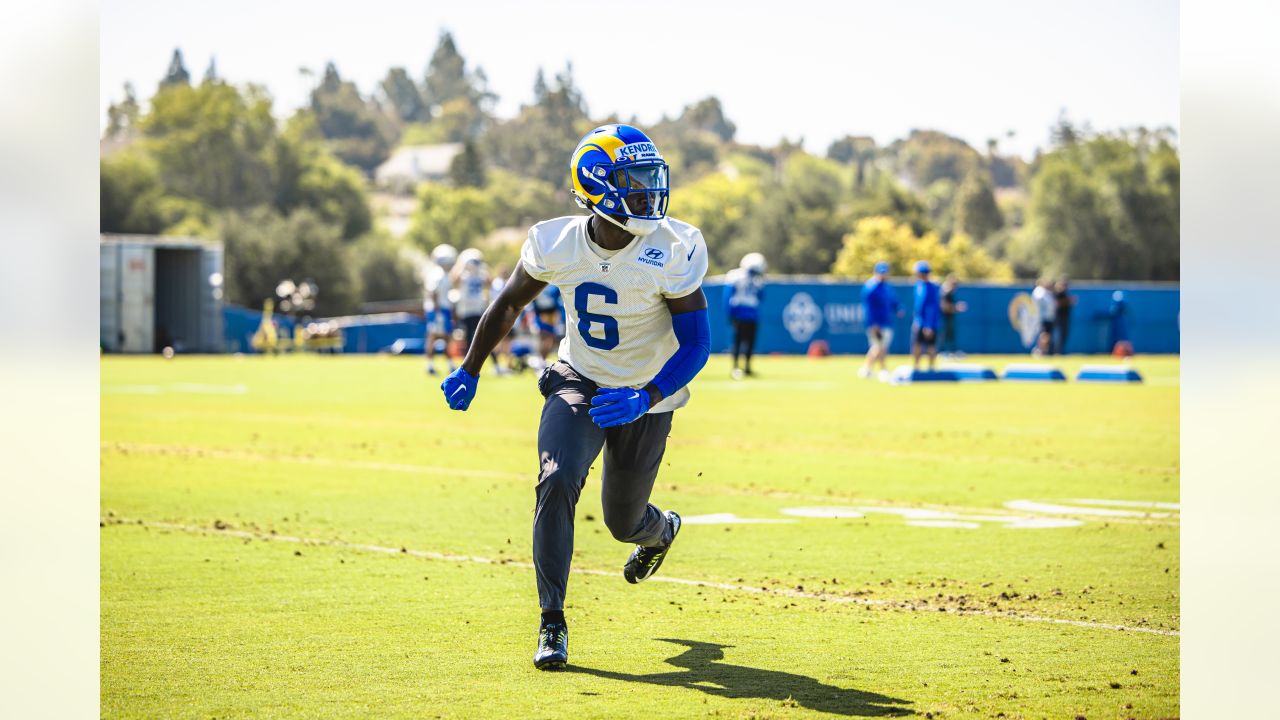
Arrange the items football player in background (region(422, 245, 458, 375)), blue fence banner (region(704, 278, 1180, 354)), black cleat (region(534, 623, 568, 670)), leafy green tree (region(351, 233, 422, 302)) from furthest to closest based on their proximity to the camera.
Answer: leafy green tree (region(351, 233, 422, 302)) → blue fence banner (region(704, 278, 1180, 354)) → football player in background (region(422, 245, 458, 375)) → black cleat (region(534, 623, 568, 670))

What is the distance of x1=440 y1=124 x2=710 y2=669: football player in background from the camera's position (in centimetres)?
651

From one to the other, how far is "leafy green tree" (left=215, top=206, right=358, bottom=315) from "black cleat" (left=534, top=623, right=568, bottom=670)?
8316 cm

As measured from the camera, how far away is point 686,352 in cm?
678

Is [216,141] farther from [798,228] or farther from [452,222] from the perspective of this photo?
[798,228]

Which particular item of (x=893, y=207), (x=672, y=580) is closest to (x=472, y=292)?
(x=672, y=580)

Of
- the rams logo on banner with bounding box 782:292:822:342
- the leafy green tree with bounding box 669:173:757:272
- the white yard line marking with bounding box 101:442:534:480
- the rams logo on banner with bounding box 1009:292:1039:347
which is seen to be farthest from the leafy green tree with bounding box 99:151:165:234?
the white yard line marking with bounding box 101:442:534:480

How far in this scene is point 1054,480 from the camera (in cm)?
1320

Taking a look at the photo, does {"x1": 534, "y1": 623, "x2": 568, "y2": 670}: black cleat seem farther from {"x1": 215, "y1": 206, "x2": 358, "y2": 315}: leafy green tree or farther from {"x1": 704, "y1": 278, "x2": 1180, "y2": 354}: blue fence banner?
{"x1": 215, "y1": 206, "x2": 358, "y2": 315}: leafy green tree

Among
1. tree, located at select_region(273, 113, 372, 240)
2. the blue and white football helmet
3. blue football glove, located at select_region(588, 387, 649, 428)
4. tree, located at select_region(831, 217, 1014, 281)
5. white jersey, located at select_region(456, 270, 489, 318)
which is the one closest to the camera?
blue football glove, located at select_region(588, 387, 649, 428)

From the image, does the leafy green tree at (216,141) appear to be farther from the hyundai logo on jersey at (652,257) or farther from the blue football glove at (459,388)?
the hyundai logo on jersey at (652,257)

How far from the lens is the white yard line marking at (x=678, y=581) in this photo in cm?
720

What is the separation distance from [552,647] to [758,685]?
2.83ft

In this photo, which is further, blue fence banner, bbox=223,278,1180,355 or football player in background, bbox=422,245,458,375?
blue fence banner, bbox=223,278,1180,355
